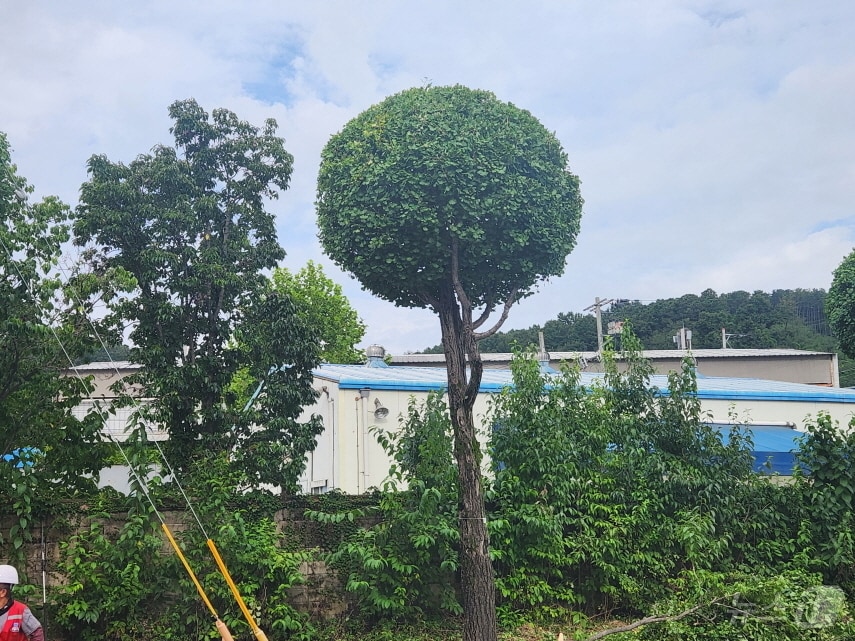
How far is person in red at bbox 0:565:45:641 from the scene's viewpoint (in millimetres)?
5137

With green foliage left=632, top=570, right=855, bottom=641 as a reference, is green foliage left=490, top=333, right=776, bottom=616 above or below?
above

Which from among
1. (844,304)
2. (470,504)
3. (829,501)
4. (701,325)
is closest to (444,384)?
(470,504)

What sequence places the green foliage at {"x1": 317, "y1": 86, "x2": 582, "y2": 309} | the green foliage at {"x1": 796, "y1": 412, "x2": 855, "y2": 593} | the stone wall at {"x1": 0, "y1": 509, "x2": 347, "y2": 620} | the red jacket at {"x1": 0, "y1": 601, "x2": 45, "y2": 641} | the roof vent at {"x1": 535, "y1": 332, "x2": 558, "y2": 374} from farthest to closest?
the roof vent at {"x1": 535, "y1": 332, "x2": 558, "y2": 374} < the green foliage at {"x1": 796, "y1": 412, "x2": 855, "y2": 593} < the stone wall at {"x1": 0, "y1": 509, "x2": 347, "y2": 620} < the green foliage at {"x1": 317, "y1": 86, "x2": 582, "y2": 309} < the red jacket at {"x1": 0, "y1": 601, "x2": 45, "y2": 641}

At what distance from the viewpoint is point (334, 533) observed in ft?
26.3

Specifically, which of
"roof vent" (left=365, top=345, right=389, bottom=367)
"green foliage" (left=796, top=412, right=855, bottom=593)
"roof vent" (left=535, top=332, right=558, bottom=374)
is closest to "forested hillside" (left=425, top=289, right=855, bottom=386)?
"roof vent" (left=535, top=332, right=558, bottom=374)

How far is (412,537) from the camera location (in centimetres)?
754

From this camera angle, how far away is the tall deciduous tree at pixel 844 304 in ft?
41.1

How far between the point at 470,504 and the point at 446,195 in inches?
112

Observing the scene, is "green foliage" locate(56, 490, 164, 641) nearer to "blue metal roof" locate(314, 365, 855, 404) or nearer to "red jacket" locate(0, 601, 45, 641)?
"red jacket" locate(0, 601, 45, 641)

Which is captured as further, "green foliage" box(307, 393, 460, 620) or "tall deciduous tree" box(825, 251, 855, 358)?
"tall deciduous tree" box(825, 251, 855, 358)

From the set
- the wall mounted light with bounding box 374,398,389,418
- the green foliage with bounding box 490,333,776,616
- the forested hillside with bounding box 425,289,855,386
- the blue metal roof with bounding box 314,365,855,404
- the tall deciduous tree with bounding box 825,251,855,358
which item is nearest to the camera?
the green foliage with bounding box 490,333,776,616

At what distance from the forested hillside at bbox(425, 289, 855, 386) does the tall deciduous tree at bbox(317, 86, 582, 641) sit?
38553mm

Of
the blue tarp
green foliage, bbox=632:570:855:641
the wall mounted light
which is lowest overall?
green foliage, bbox=632:570:855:641

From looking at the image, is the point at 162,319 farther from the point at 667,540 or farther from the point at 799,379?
the point at 799,379
